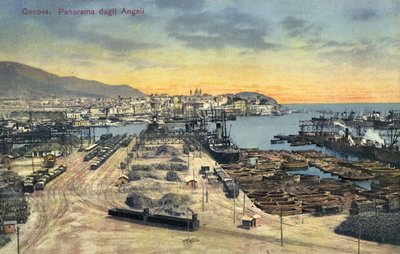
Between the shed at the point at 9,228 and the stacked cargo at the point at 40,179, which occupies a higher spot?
the stacked cargo at the point at 40,179

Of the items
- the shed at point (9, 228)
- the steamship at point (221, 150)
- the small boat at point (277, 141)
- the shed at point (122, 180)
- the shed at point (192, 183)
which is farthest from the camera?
the small boat at point (277, 141)

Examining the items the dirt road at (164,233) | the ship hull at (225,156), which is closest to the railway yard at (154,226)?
the dirt road at (164,233)

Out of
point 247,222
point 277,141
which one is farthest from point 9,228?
point 277,141

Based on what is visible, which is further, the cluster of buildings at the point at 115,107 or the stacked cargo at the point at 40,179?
the cluster of buildings at the point at 115,107

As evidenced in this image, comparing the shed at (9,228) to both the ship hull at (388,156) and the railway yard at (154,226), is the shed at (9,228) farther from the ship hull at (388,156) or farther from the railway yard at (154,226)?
the ship hull at (388,156)

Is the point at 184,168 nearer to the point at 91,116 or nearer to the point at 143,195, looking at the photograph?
the point at 143,195

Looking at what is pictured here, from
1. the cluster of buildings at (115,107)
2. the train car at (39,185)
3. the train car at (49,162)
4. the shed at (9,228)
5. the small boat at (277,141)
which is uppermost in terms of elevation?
the cluster of buildings at (115,107)

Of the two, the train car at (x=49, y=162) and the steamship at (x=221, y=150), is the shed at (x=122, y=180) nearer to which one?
the train car at (x=49, y=162)

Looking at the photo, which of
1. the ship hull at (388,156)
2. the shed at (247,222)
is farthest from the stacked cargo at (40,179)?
the ship hull at (388,156)

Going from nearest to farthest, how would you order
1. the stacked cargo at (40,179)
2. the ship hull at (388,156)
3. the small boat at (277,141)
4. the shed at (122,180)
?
the stacked cargo at (40,179) → the shed at (122,180) → the ship hull at (388,156) → the small boat at (277,141)
